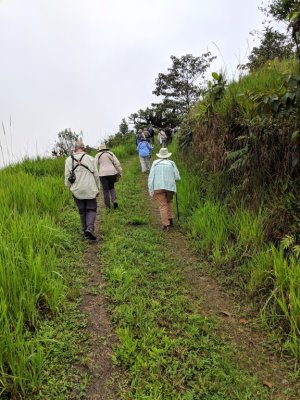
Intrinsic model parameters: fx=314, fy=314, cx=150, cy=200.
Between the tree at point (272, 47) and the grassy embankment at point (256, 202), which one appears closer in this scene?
the grassy embankment at point (256, 202)

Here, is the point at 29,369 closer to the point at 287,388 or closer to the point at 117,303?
the point at 117,303

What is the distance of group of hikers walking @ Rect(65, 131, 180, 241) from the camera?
6008mm

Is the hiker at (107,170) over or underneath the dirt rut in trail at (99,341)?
over

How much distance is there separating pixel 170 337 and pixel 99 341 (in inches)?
28.1

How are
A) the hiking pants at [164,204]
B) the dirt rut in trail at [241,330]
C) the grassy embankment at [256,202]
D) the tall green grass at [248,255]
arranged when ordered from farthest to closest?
the hiking pants at [164,204]
the grassy embankment at [256,202]
the tall green grass at [248,255]
the dirt rut in trail at [241,330]

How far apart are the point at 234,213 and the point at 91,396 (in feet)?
12.1

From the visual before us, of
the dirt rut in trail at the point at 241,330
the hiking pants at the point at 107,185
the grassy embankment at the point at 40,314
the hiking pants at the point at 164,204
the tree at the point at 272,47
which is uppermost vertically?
the tree at the point at 272,47

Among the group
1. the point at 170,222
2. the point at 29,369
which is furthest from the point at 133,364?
the point at 170,222

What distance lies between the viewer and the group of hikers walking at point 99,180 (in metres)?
6.01

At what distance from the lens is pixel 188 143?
31.4 ft

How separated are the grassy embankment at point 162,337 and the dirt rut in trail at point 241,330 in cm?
10

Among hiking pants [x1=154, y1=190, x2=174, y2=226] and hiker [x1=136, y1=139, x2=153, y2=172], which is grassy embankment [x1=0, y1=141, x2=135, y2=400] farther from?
hiker [x1=136, y1=139, x2=153, y2=172]

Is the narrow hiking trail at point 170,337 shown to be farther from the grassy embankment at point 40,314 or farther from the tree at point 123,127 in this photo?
the tree at point 123,127

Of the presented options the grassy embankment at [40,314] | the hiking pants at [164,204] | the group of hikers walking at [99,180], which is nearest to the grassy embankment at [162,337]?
A: the grassy embankment at [40,314]
